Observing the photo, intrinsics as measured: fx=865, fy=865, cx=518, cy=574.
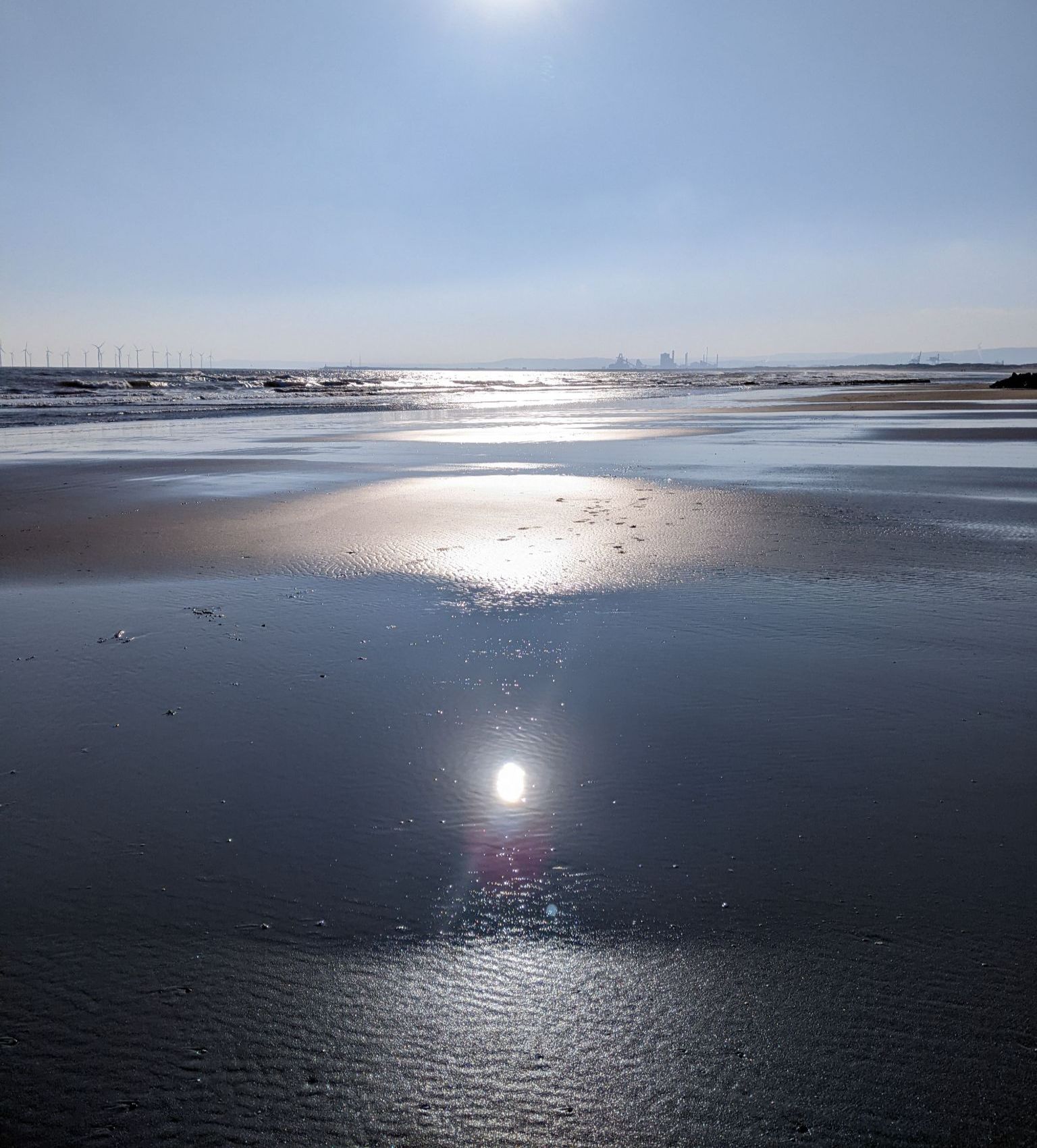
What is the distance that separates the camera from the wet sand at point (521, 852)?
238 centimetres

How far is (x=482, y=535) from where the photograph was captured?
9.98 meters

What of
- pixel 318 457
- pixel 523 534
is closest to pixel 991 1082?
pixel 523 534

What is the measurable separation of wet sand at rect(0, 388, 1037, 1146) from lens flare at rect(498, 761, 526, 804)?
0.20 feet

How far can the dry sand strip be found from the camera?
8.43m

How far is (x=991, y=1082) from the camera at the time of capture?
7.79 ft

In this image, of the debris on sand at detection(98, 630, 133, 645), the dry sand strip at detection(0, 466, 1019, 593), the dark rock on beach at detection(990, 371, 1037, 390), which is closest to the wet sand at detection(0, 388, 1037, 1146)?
the debris on sand at detection(98, 630, 133, 645)

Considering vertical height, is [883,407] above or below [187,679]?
above

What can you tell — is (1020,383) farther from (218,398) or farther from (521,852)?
(521,852)

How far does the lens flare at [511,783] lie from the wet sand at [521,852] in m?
0.06

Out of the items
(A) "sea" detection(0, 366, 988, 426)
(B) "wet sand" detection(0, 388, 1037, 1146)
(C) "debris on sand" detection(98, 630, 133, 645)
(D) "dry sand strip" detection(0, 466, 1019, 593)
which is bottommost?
(B) "wet sand" detection(0, 388, 1037, 1146)

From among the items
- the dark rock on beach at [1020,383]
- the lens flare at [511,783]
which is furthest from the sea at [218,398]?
the lens flare at [511,783]

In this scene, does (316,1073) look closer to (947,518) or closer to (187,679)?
(187,679)

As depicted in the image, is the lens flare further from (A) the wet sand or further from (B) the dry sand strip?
(B) the dry sand strip

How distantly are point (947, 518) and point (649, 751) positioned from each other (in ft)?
26.7
